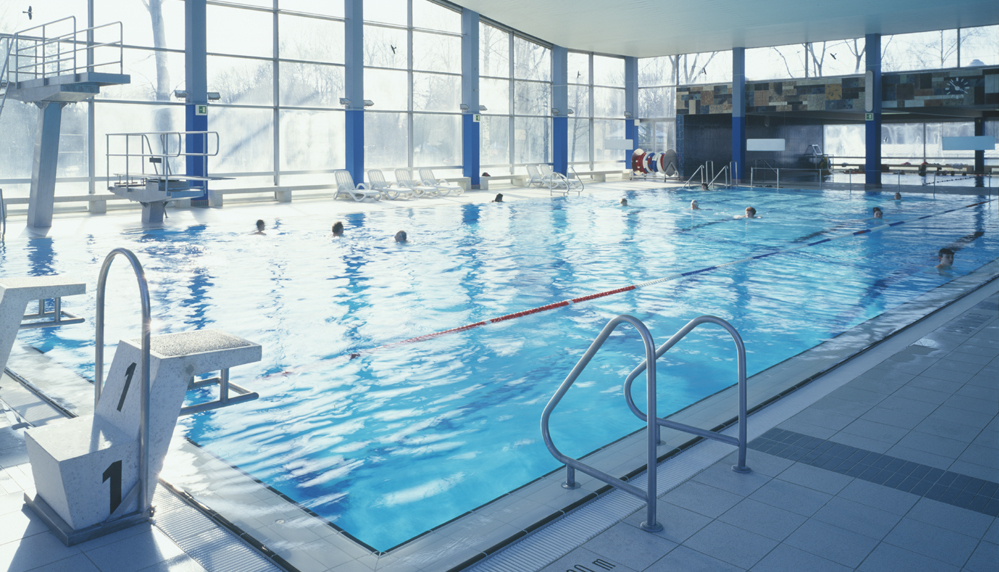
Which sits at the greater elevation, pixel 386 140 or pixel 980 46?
pixel 980 46

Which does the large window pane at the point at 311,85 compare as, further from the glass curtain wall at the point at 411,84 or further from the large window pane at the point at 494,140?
the large window pane at the point at 494,140

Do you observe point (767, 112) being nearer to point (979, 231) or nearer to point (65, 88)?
point (979, 231)

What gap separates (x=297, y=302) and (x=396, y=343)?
2177mm

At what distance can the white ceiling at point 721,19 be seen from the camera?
20.8 meters

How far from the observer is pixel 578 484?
371 cm

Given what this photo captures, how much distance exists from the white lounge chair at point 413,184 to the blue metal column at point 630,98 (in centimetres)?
1185

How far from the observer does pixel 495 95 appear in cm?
2745

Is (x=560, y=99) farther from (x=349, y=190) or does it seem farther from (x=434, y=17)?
(x=349, y=190)

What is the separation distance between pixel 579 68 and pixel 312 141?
12.8 metres

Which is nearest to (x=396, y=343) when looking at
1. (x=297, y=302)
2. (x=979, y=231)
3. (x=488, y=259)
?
(x=297, y=302)

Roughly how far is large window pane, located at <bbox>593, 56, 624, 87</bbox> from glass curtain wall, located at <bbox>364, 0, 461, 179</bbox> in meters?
7.89

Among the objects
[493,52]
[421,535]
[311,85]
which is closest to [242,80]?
[311,85]

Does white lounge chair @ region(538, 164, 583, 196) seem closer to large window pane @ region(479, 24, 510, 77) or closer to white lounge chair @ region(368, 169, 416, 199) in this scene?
large window pane @ region(479, 24, 510, 77)

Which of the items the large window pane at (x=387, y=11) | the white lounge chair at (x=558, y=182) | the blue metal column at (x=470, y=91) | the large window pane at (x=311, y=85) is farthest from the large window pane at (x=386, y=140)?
the white lounge chair at (x=558, y=182)
